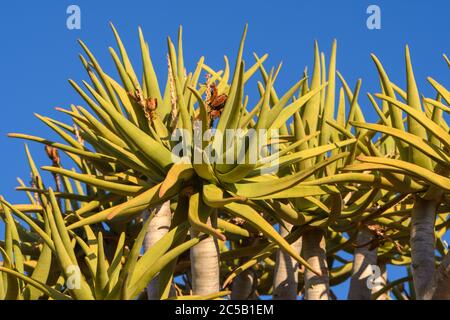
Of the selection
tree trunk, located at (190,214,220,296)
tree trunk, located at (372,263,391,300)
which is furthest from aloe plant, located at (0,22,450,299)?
tree trunk, located at (372,263,391,300)

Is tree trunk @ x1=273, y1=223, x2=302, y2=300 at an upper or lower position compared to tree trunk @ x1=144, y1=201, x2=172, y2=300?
lower

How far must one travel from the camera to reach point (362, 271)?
782 cm

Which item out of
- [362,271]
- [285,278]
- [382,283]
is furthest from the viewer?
[382,283]

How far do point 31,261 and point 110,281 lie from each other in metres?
2.12

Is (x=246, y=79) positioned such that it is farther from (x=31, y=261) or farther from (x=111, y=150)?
(x=31, y=261)

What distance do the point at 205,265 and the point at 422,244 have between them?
127 cm

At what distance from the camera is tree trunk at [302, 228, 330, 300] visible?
21.7 ft

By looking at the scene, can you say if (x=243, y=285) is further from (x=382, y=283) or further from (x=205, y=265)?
(x=205, y=265)

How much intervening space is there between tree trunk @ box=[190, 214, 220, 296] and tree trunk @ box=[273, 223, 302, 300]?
147 cm

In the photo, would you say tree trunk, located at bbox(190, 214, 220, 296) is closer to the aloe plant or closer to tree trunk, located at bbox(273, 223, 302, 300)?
the aloe plant

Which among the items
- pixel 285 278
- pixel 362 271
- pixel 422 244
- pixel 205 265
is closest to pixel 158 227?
pixel 205 265

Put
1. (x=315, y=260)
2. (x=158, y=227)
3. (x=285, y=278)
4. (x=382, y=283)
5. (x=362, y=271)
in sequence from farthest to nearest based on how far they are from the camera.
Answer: (x=382, y=283)
(x=362, y=271)
(x=285, y=278)
(x=315, y=260)
(x=158, y=227)

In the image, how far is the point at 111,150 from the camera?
605cm
